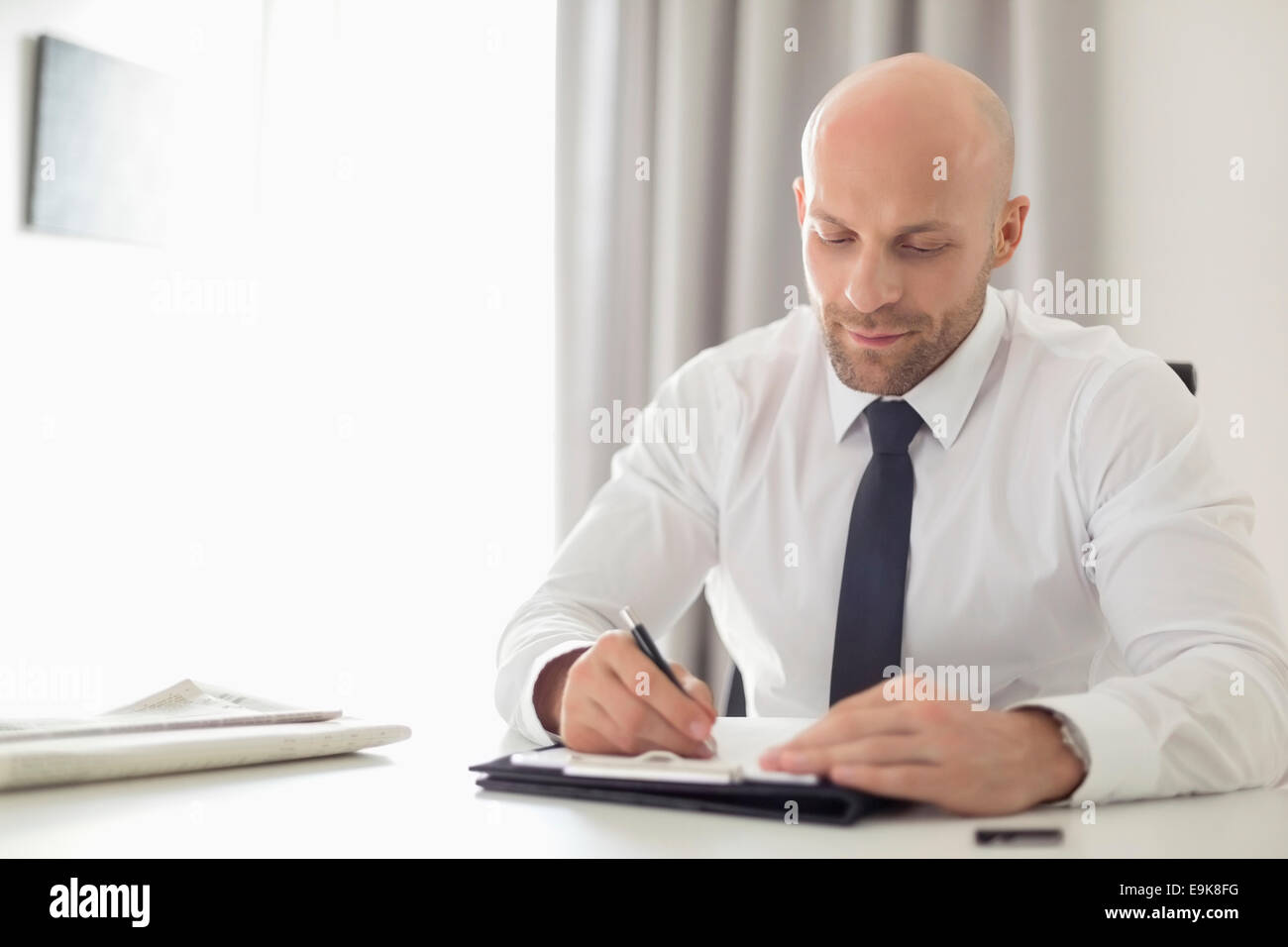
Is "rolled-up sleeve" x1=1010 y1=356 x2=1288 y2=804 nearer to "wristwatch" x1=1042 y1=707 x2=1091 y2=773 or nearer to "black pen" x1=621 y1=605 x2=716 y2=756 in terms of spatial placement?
"wristwatch" x1=1042 y1=707 x2=1091 y2=773

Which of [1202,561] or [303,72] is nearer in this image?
[1202,561]

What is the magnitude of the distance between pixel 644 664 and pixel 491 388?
2.08 metres

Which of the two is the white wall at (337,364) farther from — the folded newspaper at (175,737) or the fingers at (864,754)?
the fingers at (864,754)

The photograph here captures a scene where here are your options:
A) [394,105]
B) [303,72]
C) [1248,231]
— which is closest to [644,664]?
[1248,231]

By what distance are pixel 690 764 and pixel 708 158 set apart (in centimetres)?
205

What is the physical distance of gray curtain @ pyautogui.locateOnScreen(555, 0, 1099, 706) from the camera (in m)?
2.43

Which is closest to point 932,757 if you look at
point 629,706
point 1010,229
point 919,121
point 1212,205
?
point 629,706

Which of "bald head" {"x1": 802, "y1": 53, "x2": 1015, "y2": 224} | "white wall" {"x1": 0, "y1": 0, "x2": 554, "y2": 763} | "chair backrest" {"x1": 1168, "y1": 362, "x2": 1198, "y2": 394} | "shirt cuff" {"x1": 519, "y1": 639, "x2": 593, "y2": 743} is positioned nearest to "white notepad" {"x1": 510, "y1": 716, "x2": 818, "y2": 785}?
"shirt cuff" {"x1": 519, "y1": 639, "x2": 593, "y2": 743}

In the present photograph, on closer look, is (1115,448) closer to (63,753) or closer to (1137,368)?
(1137,368)

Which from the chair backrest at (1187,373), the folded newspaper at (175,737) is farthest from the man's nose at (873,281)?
the folded newspaper at (175,737)

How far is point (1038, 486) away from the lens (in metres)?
1.44

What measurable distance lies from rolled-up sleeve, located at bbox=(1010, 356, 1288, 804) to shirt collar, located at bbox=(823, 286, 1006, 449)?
0.46ft

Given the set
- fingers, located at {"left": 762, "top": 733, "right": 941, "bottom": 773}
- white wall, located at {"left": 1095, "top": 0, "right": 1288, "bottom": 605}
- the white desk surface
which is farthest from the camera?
white wall, located at {"left": 1095, "top": 0, "right": 1288, "bottom": 605}

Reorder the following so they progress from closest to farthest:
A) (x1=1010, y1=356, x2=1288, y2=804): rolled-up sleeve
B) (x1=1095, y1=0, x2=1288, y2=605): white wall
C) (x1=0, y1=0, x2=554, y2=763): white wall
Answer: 1. (x1=1010, y1=356, x2=1288, y2=804): rolled-up sleeve
2. (x1=1095, y1=0, x2=1288, y2=605): white wall
3. (x1=0, y1=0, x2=554, y2=763): white wall
